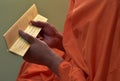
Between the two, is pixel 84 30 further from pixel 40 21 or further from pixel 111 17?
pixel 40 21

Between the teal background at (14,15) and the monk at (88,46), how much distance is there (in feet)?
1.41

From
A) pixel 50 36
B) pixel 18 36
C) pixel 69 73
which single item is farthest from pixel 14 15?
pixel 69 73

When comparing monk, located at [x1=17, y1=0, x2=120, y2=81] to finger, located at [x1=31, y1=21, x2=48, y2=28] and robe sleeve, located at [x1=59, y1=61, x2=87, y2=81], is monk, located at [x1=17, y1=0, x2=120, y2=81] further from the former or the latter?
finger, located at [x1=31, y1=21, x2=48, y2=28]

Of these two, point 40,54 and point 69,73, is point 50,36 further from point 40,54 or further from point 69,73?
point 69,73

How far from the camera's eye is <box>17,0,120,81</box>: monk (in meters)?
0.58

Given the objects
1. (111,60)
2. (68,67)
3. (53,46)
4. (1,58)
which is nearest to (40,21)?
(53,46)

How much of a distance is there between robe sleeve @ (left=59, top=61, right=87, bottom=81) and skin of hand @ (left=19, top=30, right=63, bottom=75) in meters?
0.03

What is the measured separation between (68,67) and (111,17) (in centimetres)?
20

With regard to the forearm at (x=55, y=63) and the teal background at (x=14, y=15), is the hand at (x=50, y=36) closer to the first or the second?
the forearm at (x=55, y=63)

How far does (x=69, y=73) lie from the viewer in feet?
2.20

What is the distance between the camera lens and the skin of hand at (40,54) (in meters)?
0.74

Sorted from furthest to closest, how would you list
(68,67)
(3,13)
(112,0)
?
1. (3,13)
2. (68,67)
3. (112,0)

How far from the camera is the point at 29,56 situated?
768 mm

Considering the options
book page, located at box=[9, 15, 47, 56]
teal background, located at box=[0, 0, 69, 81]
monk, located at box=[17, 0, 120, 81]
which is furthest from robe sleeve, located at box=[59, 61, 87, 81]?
teal background, located at box=[0, 0, 69, 81]
